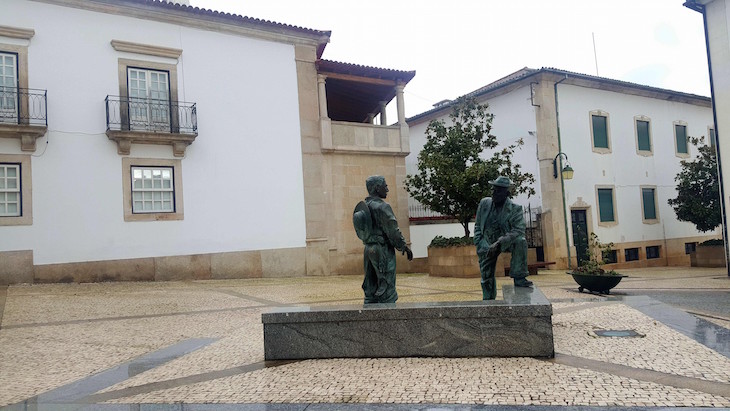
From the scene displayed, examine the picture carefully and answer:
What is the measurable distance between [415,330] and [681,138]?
78.2 ft

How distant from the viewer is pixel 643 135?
73.8 feet

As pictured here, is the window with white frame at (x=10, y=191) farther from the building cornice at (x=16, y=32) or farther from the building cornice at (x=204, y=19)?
the building cornice at (x=204, y=19)

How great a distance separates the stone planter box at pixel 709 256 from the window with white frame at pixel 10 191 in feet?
70.3

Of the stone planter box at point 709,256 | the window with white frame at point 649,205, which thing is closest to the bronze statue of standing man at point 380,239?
the stone planter box at point 709,256

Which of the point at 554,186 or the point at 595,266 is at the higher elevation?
the point at 554,186

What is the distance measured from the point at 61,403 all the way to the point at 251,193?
12128mm

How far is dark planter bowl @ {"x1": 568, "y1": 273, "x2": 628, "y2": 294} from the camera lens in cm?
907

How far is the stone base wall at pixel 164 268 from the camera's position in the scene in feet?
41.7

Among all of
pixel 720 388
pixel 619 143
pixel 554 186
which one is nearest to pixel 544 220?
pixel 554 186

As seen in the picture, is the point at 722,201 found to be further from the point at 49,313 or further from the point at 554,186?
the point at 49,313

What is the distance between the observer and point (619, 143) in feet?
70.7

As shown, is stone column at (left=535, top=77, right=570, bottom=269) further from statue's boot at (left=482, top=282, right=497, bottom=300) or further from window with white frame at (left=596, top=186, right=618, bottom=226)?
statue's boot at (left=482, top=282, right=497, bottom=300)

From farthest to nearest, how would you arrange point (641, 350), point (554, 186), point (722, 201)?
1. point (554, 186)
2. point (722, 201)
3. point (641, 350)

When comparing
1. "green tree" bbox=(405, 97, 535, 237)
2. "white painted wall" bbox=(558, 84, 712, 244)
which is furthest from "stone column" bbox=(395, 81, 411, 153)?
"white painted wall" bbox=(558, 84, 712, 244)
